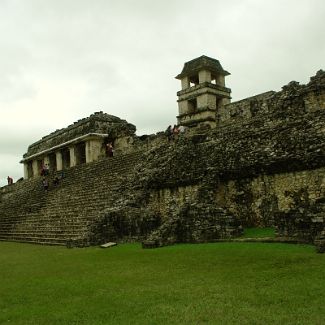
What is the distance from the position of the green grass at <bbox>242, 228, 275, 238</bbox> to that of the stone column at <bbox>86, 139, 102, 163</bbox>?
1887cm

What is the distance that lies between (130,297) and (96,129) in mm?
24226

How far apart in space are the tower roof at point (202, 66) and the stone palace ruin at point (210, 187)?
1509cm

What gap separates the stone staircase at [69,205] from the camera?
17.4 metres

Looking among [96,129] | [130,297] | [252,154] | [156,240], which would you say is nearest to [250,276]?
[130,297]

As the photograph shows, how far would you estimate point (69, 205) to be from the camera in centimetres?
2058

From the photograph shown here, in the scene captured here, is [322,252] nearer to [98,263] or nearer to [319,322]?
[319,322]

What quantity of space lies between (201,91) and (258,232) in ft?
82.1

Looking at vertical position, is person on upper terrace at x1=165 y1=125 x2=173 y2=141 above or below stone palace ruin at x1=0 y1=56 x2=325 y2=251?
above

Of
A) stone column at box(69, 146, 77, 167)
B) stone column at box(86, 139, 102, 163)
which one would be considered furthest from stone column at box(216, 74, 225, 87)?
stone column at box(69, 146, 77, 167)

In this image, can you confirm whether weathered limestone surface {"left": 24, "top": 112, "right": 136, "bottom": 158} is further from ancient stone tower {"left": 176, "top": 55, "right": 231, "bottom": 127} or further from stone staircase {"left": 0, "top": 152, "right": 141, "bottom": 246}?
ancient stone tower {"left": 176, "top": 55, "right": 231, "bottom": 127}

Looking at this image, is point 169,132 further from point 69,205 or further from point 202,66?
point 202,66

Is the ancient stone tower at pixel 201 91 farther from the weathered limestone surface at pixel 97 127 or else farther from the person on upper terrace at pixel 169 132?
the person on upper terrace at pixel 169 132

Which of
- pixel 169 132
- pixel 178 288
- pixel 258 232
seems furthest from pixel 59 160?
pixel 178 288

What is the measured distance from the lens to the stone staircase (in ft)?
57.2
